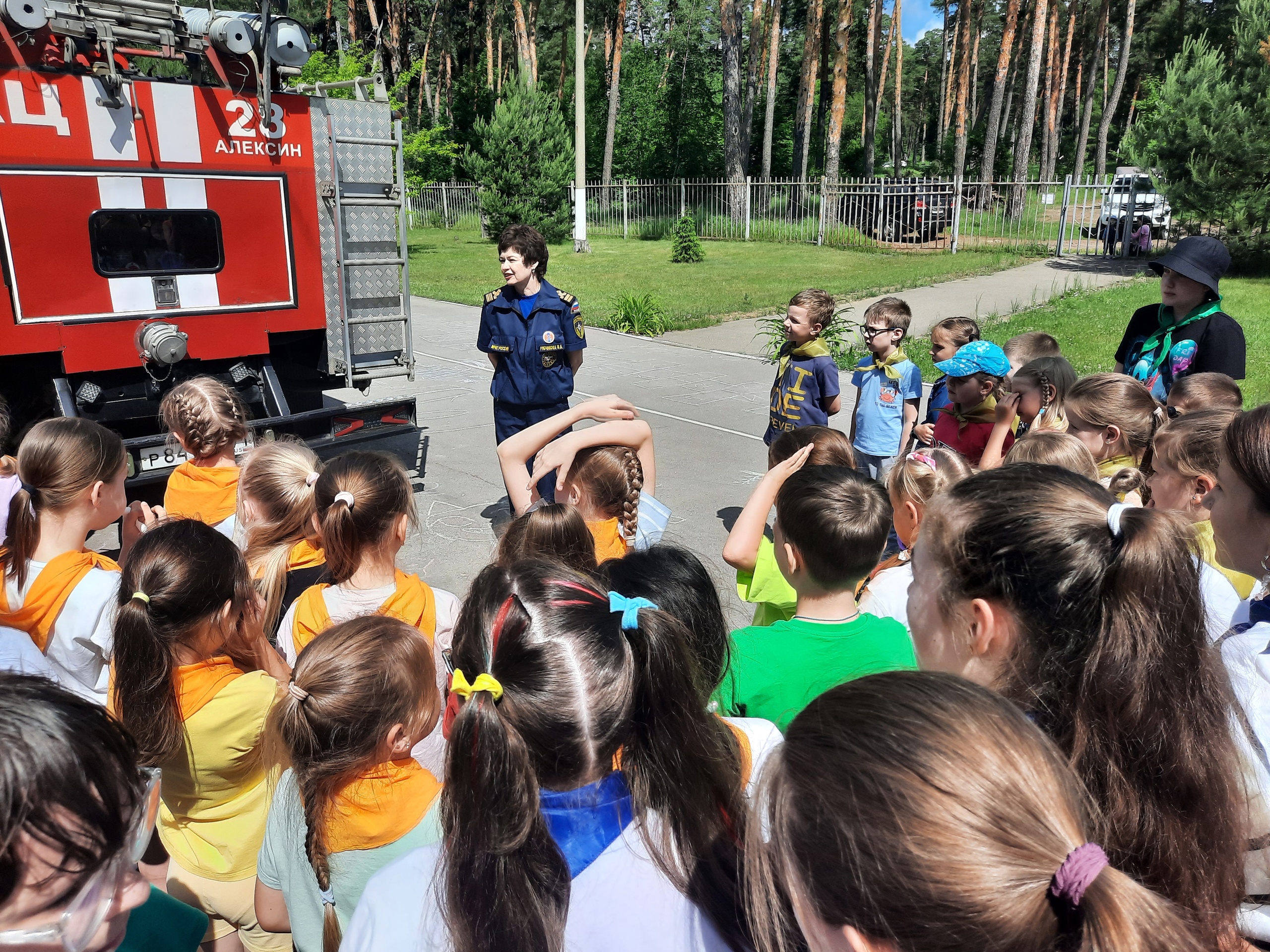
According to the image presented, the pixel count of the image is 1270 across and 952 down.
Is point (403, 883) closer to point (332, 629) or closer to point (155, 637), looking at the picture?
point (332, 629)

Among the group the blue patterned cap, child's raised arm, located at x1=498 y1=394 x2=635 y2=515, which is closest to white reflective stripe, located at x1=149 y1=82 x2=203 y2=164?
child's raised arm, located at x1=498 y1=394 x2=635 y2=515

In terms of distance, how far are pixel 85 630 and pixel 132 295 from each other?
376 centimetres

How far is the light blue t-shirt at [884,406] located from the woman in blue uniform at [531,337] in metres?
1.86

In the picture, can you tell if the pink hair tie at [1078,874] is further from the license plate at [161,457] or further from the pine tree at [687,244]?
the pine tree at [687,244]

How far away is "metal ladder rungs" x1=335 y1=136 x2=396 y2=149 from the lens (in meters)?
6.14

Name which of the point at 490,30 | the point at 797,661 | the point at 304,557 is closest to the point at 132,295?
the point at 304,557

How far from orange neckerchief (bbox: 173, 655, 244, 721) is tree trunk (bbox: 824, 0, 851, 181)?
28.4 metres

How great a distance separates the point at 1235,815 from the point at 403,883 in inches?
54.5

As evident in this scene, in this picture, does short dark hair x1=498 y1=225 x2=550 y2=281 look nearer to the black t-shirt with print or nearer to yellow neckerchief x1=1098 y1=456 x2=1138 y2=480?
yellow neckerchief x1=1098 y1=456 x2=1138 y2=480

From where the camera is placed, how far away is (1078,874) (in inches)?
37.2

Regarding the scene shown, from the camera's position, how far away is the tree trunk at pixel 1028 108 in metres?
23.8

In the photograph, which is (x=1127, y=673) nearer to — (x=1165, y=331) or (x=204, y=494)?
(x=204, y=494)

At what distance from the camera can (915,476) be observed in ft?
10.5

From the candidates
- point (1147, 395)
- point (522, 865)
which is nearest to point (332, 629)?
point (522, 865)
